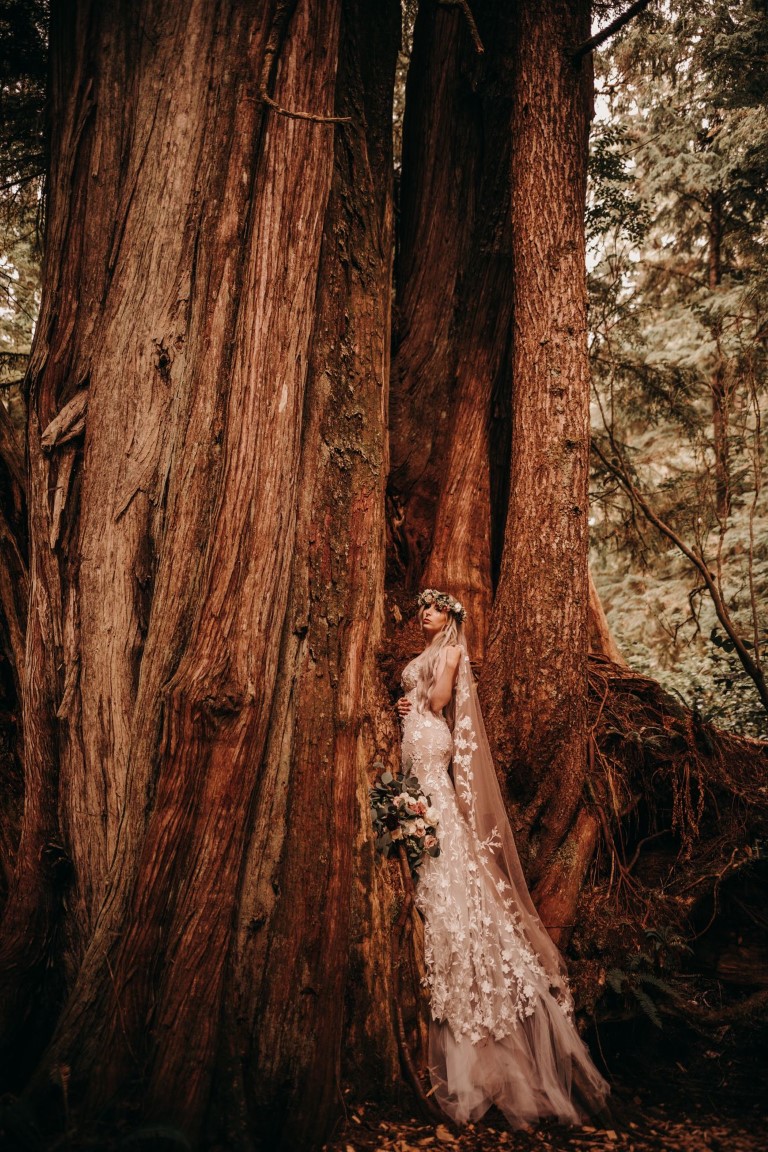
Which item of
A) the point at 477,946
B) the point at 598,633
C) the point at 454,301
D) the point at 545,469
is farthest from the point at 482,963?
the point at 454,301

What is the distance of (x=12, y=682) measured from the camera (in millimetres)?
3678

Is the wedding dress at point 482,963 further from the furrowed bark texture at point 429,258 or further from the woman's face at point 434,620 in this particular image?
the furrowed bark texture at point 429,258

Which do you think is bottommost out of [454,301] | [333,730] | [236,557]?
[333,730]

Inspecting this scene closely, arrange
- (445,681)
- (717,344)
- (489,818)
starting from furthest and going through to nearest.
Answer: (717,344), (445,681), (489,818)

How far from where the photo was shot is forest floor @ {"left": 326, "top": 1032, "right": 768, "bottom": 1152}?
2.97 meters

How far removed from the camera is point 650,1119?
129 inches

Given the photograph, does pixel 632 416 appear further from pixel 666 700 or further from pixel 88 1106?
pixel 88 1106

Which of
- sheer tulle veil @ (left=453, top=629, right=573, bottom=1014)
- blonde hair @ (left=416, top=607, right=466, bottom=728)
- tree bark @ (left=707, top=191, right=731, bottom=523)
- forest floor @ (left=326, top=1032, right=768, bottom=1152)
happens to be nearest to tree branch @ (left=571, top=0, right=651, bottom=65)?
tree bark @ (left=707, top=191, right=731, bottom=523)

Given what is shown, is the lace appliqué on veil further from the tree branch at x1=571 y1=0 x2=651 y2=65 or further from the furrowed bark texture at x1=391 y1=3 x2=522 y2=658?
the tree branch at x1=571 y1=0 x2=651 y2=65

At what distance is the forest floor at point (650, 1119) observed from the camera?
117 inches

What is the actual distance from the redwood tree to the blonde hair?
0.96 feet

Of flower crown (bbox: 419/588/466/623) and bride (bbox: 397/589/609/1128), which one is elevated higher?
flower crown (bbox: 419/588/466/623)

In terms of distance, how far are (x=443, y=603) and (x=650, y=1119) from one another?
2628 millimetres

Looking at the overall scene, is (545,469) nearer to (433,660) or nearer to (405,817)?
(433,660)
